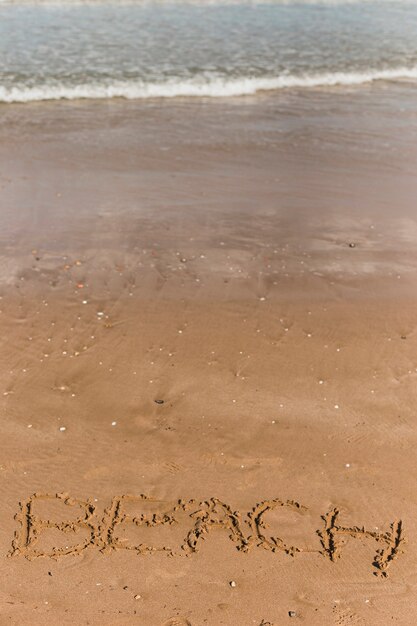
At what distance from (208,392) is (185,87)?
9.29 metres

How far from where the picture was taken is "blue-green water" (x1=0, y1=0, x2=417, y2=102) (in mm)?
12312

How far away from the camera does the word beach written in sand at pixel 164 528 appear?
3400 mm

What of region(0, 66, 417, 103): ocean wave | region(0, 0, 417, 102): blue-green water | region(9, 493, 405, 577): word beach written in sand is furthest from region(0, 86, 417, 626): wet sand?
region(0, 0, 417, 102): blue-green water

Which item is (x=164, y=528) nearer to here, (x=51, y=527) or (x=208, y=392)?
(x=51, y=527)

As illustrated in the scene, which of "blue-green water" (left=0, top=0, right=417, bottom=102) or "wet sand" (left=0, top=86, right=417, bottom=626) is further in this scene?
"blue-green water" (left=0, top=0, right=417, bottom=102)

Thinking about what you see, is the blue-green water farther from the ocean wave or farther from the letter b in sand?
the letter b in sand

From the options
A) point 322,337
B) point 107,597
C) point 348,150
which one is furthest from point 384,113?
point 107,597

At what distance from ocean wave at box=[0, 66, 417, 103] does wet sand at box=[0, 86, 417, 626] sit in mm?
4042

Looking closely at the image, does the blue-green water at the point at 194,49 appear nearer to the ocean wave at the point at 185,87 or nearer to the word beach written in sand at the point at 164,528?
the ocean wave at the point at 185,87

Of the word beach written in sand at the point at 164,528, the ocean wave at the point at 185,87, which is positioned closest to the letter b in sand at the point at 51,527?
the word beach written in sand at the point at 164,528

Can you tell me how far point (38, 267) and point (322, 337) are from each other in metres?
2.86

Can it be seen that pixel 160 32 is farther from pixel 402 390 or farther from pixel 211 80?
pixel 402 390

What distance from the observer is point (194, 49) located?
15.1 meters

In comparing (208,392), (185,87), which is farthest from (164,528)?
(185,87)
